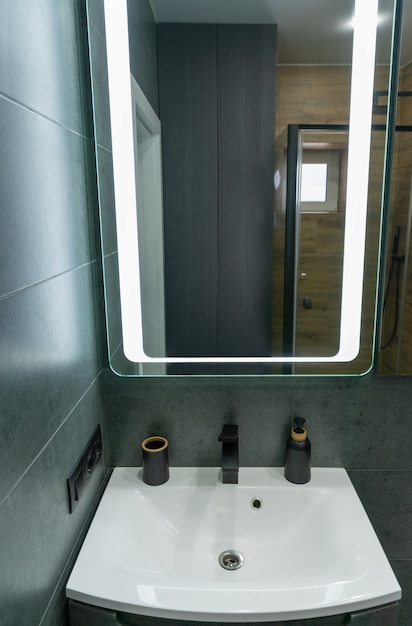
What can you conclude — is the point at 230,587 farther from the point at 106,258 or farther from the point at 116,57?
the point at 116,57

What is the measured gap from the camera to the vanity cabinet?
2.45 feet

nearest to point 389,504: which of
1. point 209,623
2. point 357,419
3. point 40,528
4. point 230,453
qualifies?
point 357,419

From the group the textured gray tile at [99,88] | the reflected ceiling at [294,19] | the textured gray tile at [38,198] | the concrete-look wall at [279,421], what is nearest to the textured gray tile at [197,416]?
the concrete-look wall at [279,421]

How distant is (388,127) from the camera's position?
3.14 ft

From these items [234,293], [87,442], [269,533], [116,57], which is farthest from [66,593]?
[116,57]

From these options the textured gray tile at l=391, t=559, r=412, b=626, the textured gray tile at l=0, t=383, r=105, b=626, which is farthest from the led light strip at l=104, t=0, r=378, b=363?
the textured gray tile at l=391, t=559, r=412, b=626

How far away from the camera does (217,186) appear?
3.27 feet

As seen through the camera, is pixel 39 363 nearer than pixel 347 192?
Yes

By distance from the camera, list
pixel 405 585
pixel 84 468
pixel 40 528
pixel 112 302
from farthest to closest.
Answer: pixel 405 585, pixel 112 302, pixel 84 468, pixel 40 528

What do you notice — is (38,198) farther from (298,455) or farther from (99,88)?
(298,455)

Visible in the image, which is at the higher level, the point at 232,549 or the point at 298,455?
the point at 298,455

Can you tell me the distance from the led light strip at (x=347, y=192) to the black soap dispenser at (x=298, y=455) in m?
0.17

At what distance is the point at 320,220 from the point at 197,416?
0.57 meters

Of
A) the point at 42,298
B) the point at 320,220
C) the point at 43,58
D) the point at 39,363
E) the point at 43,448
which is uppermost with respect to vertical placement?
the point at 43,58
